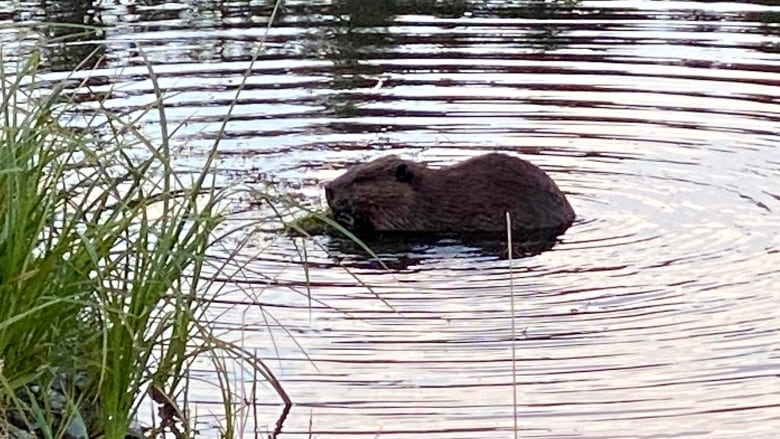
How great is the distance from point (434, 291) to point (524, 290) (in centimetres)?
30

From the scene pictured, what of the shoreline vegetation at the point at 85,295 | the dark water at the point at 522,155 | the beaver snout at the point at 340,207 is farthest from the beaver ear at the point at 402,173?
the shoreline vegetation at the point at 85,295

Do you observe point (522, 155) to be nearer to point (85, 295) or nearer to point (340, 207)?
point (340, 207)

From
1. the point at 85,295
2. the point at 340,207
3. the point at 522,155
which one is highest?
the point at 85,295

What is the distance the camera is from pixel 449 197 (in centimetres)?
646

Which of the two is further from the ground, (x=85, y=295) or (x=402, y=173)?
(x=85, y=295)

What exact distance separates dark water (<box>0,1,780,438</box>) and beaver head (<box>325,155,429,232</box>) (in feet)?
0.87

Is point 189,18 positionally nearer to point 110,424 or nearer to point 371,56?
point 371,56

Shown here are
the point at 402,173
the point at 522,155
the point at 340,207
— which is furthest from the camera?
the point at 522,155

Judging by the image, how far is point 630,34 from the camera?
10211 millimetres

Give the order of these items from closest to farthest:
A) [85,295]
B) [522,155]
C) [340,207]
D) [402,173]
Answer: [85,295]
[340,207]
[402,173]
[522,155]

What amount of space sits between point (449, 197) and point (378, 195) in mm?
280

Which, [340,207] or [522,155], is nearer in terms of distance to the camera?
[340,207]

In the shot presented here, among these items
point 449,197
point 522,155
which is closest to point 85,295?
point 449,197

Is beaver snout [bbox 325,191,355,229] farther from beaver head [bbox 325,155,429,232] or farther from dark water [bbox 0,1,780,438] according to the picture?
dark water [bbox 0,1,780,438]
